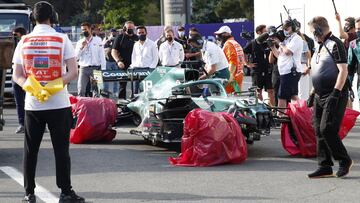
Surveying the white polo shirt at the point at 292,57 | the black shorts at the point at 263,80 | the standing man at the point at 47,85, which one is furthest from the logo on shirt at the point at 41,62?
the black shorts at the point at 263,80

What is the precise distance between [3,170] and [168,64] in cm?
789

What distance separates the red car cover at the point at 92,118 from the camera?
11945 millimetres

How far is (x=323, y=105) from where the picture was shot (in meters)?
8.80

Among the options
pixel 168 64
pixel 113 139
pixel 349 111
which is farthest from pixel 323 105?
pixel 168 64

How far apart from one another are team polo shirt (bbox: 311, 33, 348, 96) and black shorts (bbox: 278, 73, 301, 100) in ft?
14.6

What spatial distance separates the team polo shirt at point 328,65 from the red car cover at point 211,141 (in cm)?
142

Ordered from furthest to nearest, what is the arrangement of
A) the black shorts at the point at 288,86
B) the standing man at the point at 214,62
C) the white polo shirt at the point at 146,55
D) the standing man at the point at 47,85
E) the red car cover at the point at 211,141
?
the white polo shirt at the point at 146,55 → the black shorts at the point at 288,86 → the standing man at the point at 214,62 → the red car cover at the point at 211,141 → the standing man at the point at 47,85

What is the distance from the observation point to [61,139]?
7316mm

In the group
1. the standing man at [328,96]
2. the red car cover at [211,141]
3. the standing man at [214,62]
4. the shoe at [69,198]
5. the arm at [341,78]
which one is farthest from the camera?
the standing man at [214,62]

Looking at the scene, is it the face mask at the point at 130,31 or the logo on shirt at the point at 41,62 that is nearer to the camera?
the logo on shirt at the point at 41,62

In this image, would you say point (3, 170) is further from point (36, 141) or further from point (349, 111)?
point (349, 111)

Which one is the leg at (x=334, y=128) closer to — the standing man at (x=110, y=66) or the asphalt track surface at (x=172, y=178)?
the asphalt track surface at (x=172, y=178)

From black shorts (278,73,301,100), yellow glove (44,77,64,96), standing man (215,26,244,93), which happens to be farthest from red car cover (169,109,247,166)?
standing man (215,26,244,93)

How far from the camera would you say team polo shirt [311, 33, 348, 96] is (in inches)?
344
